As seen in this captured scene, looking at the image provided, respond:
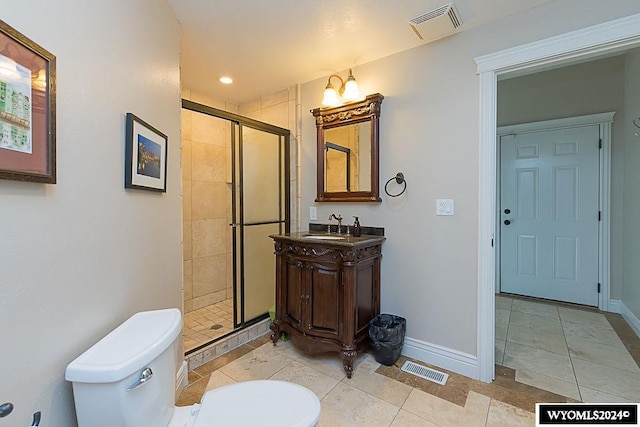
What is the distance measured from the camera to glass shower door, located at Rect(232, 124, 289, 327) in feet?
8.44

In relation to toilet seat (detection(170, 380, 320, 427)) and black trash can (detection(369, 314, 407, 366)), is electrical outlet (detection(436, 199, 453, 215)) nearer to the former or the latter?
black trash can (detection(369, 314, 407, 366))

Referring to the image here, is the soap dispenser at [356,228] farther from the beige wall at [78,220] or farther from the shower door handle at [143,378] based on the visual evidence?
the shower door handle at [143,378]

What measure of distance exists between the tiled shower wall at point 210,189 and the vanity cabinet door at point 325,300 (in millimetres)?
934

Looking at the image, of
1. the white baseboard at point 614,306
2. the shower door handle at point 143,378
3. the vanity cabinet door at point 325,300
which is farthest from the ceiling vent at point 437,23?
the white baseboard at point 614,306

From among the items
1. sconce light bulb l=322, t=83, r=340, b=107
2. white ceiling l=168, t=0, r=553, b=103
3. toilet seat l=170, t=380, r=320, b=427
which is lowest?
toilet seat l=170, t=380, r=320, b=427

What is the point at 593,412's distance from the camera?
1.61 meters

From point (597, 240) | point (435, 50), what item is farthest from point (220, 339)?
point (597, 240)

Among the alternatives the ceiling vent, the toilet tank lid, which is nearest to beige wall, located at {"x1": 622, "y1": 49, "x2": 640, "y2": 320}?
the ceiling vent

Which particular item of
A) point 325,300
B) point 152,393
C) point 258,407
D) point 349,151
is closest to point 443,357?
point 325,300

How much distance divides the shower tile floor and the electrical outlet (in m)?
2.01

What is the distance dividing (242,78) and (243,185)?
1.06 metres

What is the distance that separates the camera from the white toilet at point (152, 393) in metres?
0.81

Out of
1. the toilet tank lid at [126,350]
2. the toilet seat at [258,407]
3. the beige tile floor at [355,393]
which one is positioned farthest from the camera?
the beige tile floor at [355,393]

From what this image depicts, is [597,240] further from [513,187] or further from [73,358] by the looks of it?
[73,358]
